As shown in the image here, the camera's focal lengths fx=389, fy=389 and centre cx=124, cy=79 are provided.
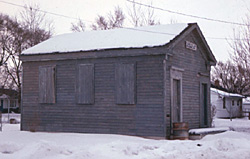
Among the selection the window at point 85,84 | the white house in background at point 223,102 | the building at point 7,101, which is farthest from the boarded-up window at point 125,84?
the building at point 7,101

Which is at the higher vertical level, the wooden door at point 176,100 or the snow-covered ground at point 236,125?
the wooden door at point 176,100

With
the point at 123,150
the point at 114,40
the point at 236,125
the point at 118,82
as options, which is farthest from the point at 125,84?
the point at 236,125

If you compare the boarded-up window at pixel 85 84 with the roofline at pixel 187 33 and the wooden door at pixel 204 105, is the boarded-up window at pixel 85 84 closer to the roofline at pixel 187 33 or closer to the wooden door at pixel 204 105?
Result: the roofline at pixel 187 33

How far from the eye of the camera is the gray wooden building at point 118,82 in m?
17.0

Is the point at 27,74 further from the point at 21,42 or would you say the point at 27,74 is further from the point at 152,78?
the point at 21,42

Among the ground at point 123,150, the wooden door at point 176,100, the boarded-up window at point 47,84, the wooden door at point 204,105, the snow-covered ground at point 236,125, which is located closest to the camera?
the ground at point 123,150

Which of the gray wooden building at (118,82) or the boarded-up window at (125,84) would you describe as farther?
the boarded-up window at (125,84)

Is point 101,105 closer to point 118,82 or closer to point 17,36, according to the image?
point 118,82

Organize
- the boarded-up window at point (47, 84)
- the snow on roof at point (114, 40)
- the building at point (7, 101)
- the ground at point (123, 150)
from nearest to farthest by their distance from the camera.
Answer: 1. the ground at point (123, 150)
2. the snow on roof at point (114, 40)
3. the boarded-up window at point (47, 84)
4. the building at point (7, 101)

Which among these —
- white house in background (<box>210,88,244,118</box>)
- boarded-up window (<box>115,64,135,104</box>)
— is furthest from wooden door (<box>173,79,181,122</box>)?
white house in background (<box>210,88,244,118</box>)

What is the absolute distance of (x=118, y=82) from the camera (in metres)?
17.7

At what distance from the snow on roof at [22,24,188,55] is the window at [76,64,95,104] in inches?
36.3

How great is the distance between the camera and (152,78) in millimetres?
17000

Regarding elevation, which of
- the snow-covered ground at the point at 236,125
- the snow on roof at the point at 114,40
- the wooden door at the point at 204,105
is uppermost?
the snow on roof at the point at 114,40
